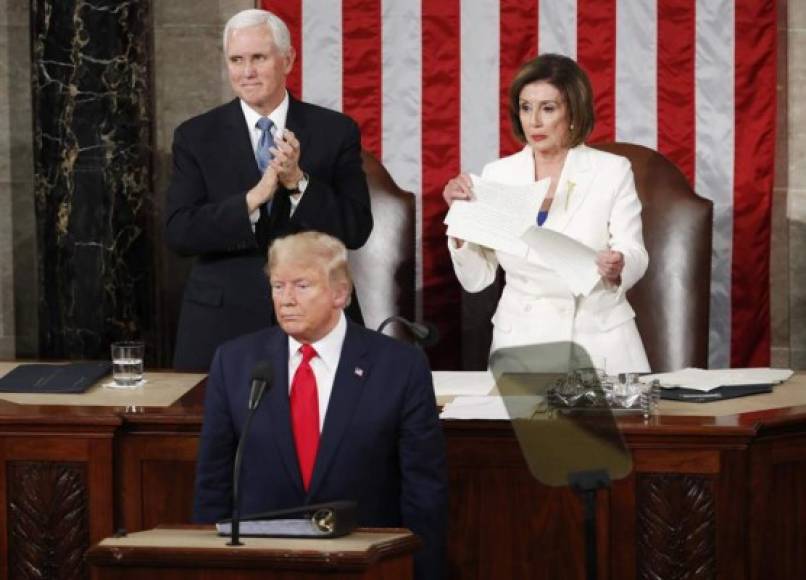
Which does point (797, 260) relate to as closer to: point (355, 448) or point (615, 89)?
point (615, 89)

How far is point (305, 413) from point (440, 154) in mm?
3133

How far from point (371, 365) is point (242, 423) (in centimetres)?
33

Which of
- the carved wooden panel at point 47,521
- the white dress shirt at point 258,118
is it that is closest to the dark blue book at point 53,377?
the carved wooden panel at point 47,521

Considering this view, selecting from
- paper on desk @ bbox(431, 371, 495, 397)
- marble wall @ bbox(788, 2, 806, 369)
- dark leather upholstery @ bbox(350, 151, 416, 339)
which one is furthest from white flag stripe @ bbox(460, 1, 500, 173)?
paper on desk @ bbox(431, 371, 495, 397)

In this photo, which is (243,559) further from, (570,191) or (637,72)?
(637,72)

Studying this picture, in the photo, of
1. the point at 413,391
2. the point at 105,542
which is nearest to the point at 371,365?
the point at 413,391

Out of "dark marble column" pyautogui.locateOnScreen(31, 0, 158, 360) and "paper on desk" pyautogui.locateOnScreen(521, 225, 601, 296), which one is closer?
"paper on desk" pyautogui.locateOnScreen(521, 225, 601, 296)

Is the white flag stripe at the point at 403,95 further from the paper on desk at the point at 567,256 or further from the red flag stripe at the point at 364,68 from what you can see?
the paper on desk at the point at 567,256

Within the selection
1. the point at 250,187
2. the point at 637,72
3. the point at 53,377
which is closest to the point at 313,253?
the point at 250,187

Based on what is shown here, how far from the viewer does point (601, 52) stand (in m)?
6.71

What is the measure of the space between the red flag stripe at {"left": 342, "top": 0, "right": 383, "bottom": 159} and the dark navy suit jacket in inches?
67.1

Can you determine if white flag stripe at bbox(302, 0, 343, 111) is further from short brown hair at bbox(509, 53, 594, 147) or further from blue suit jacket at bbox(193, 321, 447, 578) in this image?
blue suit jacket at bbox(193, 321, 447, 578)

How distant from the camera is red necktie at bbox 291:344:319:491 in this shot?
12.5ft

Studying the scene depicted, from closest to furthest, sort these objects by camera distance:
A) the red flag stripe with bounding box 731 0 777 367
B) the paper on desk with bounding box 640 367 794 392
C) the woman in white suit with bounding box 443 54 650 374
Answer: the paper on desk with bounding box 640 367 794 392
the woman in white suit with bounding box 443 54 650 374
the red flag stripe with bounding box 731 0 777 367
